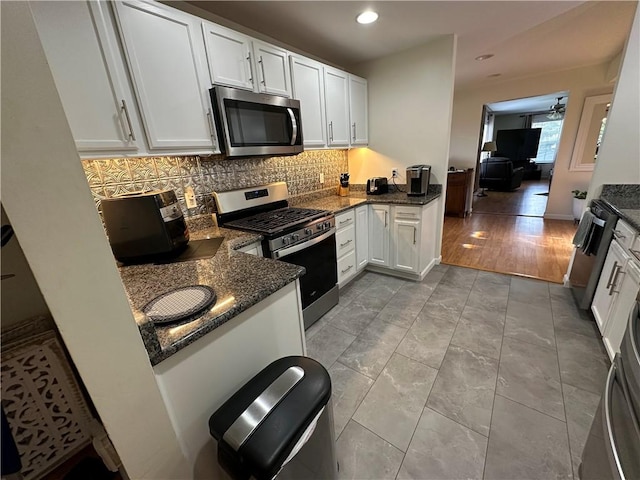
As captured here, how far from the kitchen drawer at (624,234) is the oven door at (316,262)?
1.83 meters

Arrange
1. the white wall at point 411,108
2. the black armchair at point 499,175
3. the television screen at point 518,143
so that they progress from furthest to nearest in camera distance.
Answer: the television screen at point 518,143 → the black armchair at point 499,175 → the white wall at point 411,108

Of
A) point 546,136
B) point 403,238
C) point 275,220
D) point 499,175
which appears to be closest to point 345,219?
point 403,238

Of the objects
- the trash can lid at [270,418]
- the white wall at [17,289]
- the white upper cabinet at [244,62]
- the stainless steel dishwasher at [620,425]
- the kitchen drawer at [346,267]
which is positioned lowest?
the kitchen drawer at [346,267]

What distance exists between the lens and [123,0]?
125cm

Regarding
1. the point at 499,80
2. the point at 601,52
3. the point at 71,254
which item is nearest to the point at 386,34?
the point at 71,254

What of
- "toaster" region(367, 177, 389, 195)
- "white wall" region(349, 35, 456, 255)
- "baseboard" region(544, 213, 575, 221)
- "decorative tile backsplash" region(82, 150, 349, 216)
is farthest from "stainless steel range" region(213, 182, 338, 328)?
"baseboard" region(544, 213, 575, 221)

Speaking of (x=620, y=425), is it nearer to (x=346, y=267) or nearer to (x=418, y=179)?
(x=346, y=267)

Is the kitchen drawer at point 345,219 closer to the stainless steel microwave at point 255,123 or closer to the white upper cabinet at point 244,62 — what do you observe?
the stainless steel microwave at point 255,123

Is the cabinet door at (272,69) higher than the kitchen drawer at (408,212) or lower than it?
higher

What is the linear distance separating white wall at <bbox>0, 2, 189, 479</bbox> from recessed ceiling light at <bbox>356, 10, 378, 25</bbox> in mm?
2209

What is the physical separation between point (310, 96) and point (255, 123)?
0.74m

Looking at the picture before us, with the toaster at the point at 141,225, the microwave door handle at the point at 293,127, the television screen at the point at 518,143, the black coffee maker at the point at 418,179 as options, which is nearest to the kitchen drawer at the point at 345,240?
the black coffee maker at the point at 418,179

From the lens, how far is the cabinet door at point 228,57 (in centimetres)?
160

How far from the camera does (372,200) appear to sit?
2812 millimetres
